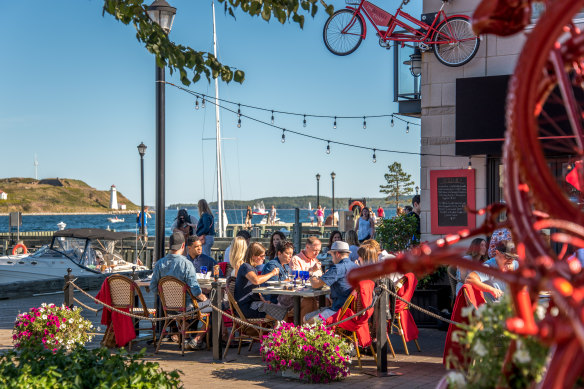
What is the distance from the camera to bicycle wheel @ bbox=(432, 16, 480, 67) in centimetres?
1160

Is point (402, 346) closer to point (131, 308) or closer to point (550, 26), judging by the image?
point (131, 308)

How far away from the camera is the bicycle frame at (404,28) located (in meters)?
11.8

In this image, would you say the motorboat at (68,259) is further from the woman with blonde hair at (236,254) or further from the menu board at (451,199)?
the menu board at (451,199)

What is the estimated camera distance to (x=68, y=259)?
19812 millimetres

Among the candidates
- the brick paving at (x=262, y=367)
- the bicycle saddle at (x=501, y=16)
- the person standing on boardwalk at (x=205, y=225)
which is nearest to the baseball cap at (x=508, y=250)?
the brick paving at (x=262, y=367)

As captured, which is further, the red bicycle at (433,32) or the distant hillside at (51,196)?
the distant hillside at (51,196)

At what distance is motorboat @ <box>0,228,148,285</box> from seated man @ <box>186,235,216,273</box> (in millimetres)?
8866

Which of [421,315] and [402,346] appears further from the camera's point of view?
[421,315]

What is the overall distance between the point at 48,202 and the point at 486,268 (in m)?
182

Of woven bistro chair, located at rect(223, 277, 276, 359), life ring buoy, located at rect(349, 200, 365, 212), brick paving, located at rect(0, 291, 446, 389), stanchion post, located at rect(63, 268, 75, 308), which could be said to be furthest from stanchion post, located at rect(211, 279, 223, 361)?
life ring buoy, located at rect(349, 200, 365, 212)

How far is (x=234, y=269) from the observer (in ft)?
33.6

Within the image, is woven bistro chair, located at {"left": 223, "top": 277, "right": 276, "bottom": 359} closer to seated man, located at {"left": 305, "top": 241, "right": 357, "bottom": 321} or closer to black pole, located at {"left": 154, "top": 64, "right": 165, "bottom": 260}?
seated man, located at {"left": 305, "top": 241, "right": 357, "bottom": 321}

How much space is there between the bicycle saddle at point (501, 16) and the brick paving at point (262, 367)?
6.00 metres

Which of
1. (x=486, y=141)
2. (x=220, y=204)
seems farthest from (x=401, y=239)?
(x=220, y=204)
